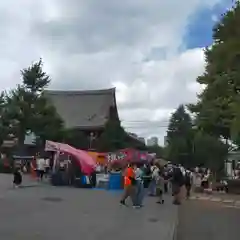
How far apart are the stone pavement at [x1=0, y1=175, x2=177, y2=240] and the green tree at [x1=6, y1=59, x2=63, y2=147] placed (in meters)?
24.5

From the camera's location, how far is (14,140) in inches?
1804

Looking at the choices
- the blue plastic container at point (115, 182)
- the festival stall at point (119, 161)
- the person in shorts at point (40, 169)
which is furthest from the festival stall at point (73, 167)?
the blue plastic container at point (115, 182)

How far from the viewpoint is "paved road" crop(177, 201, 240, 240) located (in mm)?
10812

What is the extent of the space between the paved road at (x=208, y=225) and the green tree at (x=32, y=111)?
2780cm

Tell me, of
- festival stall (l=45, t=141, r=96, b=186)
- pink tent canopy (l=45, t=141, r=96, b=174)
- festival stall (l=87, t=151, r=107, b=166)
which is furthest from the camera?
festival stall (l=87, t=151, r=107, b=166)

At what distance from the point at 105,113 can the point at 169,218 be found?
45.5 meters

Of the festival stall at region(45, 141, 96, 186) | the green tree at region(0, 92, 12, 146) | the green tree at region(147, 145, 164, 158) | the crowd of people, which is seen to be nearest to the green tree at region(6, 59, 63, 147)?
the green tree at region(0, 92, 12, 146)

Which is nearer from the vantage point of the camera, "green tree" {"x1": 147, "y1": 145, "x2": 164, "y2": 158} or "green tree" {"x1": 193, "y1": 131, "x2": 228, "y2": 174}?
"green tree" {"x1": 193, "y1": 131, "x2": 228, "y2": 174}

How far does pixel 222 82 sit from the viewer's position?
2498cm

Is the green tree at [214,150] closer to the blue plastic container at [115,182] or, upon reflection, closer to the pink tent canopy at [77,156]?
the pink tent canopy at [77,156]

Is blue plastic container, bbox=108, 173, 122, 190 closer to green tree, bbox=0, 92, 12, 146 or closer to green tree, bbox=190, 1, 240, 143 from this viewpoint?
green tree, bbox=190, 1, 240, 143

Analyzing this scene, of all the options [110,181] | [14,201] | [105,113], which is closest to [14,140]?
[105,113]

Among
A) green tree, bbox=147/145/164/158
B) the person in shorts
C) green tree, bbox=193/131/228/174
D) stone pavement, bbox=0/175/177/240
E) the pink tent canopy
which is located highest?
green tree, bbox=147/145/164/158

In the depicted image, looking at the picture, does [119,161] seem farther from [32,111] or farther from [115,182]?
[32,111]
